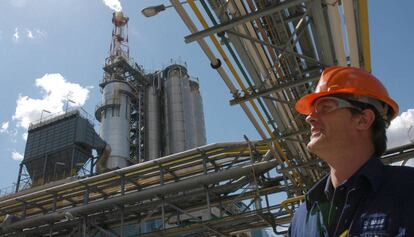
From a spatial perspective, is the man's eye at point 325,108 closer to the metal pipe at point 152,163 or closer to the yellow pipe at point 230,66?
the yellow pipe at point 230,66

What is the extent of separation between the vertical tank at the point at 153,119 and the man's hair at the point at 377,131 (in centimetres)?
2585

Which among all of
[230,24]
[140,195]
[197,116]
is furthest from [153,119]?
[230,24]

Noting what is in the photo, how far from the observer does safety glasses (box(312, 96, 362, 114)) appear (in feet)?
6.55

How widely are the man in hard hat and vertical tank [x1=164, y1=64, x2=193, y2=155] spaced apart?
24.6m

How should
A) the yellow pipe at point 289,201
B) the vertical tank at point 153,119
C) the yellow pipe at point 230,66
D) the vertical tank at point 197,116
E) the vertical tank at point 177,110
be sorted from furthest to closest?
the vertical tank at point 153,119
the vertical tank at point 197,116
the vertical tank at point 177,110
the yellow pipe at point 289,201
the yellow pipe at point 230,66

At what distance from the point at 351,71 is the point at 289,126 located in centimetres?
667

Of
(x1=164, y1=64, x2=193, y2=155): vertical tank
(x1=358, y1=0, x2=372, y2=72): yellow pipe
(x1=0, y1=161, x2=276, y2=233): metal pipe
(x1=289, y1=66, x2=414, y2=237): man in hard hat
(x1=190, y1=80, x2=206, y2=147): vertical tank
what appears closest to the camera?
(x1=289, y1=66, x2=414, y2=237): man in hard hat

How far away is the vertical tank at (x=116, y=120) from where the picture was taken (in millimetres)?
26328

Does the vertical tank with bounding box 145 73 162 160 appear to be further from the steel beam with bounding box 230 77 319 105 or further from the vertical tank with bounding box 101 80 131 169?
the steel beam with bounding box 230 77 319 105

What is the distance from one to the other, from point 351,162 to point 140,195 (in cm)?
1104

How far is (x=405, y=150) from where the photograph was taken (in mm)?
10047


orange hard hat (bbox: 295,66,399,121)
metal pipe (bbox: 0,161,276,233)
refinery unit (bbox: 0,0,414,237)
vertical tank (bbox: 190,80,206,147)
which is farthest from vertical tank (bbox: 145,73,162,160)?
orange hard hat (bbox: 295,66,399,121)

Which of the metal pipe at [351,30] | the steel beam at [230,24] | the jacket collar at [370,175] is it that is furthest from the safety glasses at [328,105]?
the steel beam at [230,24]

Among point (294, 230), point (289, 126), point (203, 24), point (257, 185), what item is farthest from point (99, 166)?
point (294, 230)
